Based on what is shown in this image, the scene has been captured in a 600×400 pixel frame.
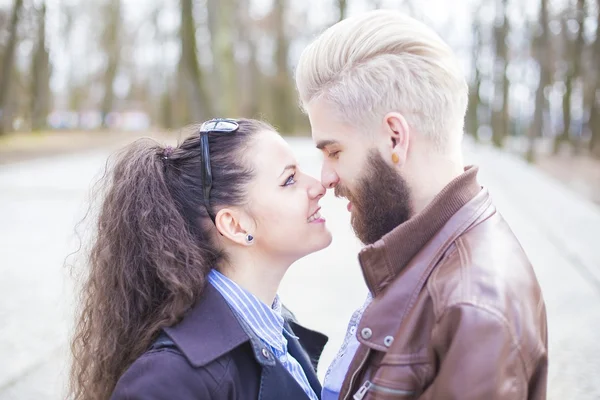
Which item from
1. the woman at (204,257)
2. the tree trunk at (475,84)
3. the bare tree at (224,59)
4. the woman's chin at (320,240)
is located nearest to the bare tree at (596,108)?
the bare tree at (224,59)

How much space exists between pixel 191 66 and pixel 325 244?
547 inches

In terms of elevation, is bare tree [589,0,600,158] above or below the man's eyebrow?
below

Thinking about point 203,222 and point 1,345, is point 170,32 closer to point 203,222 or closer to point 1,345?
point 1,345

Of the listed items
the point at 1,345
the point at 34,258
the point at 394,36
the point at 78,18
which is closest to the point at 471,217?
the point at 394,36

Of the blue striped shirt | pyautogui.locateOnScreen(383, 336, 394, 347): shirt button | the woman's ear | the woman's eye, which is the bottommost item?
the blue striped shirt

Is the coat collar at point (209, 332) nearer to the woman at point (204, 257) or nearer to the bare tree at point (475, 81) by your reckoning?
the woman at point (204, 257)

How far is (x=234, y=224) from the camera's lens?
2195 mm

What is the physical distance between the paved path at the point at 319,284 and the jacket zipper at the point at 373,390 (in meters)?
1.53

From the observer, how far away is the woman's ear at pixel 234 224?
216 centimetres

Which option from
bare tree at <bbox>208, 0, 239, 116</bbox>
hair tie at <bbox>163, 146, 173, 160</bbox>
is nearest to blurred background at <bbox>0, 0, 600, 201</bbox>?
bare tree at <bbox>208, 0, 239, 116</bbox>

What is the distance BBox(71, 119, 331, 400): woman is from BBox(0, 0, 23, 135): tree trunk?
2317 centimetres

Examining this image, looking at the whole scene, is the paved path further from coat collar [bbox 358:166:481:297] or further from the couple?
coat collar [bbox 358:166:481:297]

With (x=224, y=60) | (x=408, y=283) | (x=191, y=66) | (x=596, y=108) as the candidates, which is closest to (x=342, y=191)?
(x=408, y=283)

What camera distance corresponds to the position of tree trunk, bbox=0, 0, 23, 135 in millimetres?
22734
